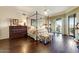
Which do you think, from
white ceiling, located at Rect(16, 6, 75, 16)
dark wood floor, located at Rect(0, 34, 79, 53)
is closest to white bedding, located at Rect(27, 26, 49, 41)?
dark wood floor, located at Rect(0, 34, 79, 53)

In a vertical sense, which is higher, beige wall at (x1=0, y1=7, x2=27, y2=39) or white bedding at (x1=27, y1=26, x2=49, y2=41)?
beige wall at (x1=0, y1=7, x2=27, y2=39)

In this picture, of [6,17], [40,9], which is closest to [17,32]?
[6,17]

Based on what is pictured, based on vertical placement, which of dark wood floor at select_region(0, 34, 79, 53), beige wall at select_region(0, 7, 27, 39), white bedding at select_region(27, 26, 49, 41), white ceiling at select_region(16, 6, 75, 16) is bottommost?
dark wood floor at select_region(0, 34, 79, 53)

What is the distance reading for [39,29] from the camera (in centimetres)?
189

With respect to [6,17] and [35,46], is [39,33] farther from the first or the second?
[6,17]

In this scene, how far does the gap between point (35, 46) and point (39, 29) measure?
0.33 metres

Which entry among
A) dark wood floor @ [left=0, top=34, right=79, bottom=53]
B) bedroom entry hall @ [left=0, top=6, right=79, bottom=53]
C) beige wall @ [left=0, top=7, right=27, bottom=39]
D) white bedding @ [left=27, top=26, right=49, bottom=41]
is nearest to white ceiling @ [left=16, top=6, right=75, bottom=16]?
bedroom entry hall @ [left=0, top=6, right=79, bottom=53]

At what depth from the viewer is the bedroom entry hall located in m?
1.83

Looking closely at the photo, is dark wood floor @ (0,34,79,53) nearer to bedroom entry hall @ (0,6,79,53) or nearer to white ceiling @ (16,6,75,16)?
bedroom entry hall @ (0,6,79,53)

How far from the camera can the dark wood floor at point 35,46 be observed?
5.99ft

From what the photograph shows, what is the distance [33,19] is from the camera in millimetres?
1898

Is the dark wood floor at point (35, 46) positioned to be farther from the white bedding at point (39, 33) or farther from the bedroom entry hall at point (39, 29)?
the white bedding at point (39, 33)

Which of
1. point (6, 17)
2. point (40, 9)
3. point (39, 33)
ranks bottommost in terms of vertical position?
point (39, 33)
